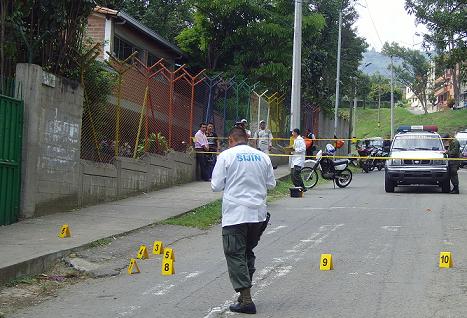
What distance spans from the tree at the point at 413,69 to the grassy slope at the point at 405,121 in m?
4.64

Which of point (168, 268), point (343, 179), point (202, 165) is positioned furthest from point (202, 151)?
point (168, 268)

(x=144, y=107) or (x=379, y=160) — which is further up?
(x=144, y=107)

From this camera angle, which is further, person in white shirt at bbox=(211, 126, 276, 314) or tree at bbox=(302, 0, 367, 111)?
tree at bbox=(302, 0, 367, 111)

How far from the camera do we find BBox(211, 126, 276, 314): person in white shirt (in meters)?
6.43

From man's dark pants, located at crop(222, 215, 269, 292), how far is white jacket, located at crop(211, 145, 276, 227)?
73mm

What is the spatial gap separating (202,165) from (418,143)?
6.35 m

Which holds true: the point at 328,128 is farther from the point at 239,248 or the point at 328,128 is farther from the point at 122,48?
the point at 239,248

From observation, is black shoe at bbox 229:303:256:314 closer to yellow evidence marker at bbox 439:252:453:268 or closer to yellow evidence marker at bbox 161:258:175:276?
yellow evidence marker at bbox 161:258:175:276

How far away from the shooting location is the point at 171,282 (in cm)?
784

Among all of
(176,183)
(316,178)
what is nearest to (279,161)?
(316,178)

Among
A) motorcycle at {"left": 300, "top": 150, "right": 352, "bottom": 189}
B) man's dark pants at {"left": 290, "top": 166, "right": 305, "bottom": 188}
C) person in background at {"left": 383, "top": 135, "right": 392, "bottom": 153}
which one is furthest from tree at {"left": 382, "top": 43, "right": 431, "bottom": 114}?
man's dark pants at {"left": 290, "top": 166, "right": 305, "bottom": 188}

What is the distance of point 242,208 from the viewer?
6.52 meters

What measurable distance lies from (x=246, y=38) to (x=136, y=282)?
2168 cm

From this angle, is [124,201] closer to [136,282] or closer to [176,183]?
[176,183]
